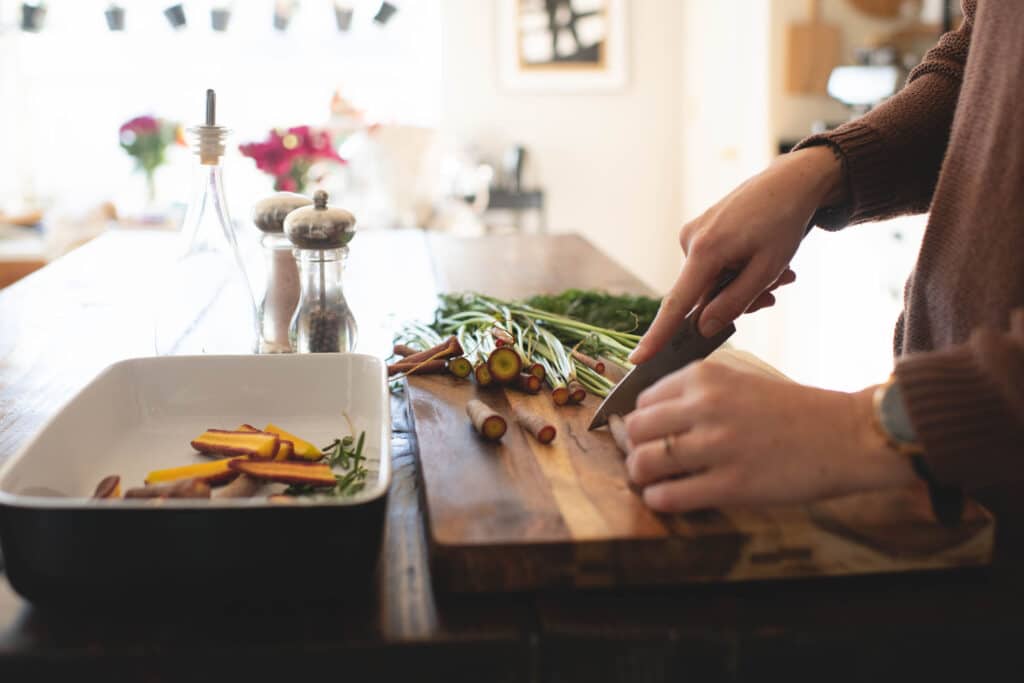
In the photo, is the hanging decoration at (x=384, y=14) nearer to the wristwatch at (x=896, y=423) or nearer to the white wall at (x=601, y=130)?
the white wall at (x=601, y=130)

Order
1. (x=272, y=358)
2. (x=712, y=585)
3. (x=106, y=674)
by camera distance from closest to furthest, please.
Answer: (x=106, y=674)
(x=712, y=585)
(x=272, y=358)

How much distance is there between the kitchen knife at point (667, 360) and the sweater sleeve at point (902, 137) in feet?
0.59

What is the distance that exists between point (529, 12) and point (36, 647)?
587cm

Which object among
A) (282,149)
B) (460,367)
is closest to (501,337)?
(460,367)

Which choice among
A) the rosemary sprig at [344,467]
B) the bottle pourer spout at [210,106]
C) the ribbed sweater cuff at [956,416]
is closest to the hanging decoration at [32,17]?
the bottle pourer spout at [210,106]

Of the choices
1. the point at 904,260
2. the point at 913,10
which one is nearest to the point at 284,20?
the point at 913,10

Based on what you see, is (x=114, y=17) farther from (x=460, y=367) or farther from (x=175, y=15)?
(x=460, y=367)

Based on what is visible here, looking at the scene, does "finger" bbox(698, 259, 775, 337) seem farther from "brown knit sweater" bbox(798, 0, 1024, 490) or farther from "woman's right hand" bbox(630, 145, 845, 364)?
"brown knit sweater" bbox(798, 0, 1024, 490)

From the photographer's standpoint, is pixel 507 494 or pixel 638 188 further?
pixel 638 188

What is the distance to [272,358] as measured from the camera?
1.04m

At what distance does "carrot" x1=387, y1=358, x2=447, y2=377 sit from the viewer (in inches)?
47.1

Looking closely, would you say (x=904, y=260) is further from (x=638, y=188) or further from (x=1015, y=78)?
(x=638, y=188)

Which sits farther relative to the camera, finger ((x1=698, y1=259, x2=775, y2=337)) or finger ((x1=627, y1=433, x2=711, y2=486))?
finger ((x1=698, y1=259, x2=775, y2=337))

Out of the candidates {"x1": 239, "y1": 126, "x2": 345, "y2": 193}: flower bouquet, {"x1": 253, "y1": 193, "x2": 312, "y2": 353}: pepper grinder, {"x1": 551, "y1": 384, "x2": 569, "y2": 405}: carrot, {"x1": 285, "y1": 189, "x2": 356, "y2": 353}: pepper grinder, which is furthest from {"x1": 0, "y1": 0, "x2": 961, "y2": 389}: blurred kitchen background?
{"x1": 551, "y1": 384, "x2": 569, "y2": 405}: carrot
